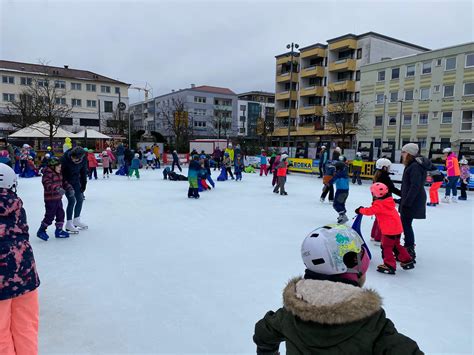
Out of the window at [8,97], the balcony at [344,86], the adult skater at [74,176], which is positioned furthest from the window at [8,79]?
the adult skater at [74,176]

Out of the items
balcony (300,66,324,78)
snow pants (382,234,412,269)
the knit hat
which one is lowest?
snow pants (382,234,412,269)

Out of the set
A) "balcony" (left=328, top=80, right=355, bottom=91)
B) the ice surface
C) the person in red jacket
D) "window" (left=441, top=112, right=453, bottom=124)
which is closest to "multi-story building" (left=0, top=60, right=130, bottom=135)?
"balcony" (left=328, top=80, right=355, bottom=91)

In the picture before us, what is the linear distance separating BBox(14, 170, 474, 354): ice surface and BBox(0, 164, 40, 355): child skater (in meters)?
0.45

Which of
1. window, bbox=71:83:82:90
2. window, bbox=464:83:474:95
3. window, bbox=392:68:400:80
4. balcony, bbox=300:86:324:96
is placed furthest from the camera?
window, bbox=71:83:82:90

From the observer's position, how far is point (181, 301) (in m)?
3.48

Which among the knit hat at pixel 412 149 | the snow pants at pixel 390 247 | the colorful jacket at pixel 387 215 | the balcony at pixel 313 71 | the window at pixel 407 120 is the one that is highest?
the balcony at pixel 313 71

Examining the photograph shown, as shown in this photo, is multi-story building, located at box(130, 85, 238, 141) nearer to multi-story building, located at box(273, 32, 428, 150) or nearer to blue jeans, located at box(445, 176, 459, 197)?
multi-story building, located at box(273, 32, 428, 150)

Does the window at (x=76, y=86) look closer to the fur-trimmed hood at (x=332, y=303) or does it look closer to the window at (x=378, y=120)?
the window at (x=378, y=120)

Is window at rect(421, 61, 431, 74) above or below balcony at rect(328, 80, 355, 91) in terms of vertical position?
above

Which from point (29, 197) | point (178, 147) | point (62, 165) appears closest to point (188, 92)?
point (178, 147)

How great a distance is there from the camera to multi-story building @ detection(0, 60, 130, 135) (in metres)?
50.3

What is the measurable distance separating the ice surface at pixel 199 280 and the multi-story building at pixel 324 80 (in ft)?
100

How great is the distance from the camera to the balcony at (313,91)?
43.0m

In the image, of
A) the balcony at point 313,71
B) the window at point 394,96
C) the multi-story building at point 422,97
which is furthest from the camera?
the balcony at point 313,71
